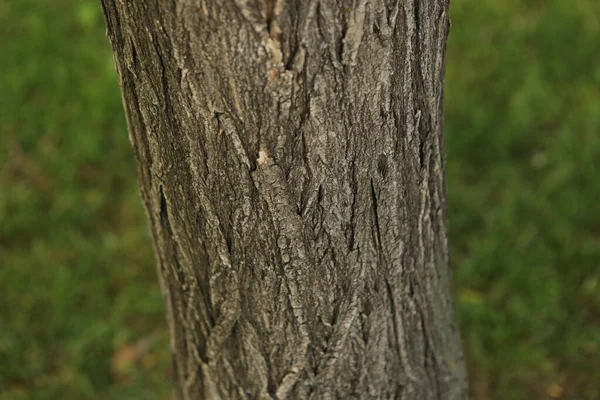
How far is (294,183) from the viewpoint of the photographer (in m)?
1.32

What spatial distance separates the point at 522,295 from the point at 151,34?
6.68 ft

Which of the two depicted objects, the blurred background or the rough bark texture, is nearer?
the rough bark texture

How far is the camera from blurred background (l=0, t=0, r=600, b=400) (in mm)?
2652

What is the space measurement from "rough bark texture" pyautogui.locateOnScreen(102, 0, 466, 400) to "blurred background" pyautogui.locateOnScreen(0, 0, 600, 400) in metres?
0.93

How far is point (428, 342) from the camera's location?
1.85 metres

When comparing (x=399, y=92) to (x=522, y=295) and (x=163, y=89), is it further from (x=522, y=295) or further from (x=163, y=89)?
(x=522, y=295)

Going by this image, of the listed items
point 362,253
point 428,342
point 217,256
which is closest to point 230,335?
point 217,256

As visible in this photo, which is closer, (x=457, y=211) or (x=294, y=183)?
(x=294, y=183)

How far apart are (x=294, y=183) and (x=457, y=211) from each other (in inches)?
75.3

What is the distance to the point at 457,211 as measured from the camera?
3.08 metres

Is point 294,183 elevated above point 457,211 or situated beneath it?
elevated above

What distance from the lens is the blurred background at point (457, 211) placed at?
2.65m

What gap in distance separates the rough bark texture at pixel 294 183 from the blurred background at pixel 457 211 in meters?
Answer: 0.93

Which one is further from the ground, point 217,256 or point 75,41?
point 75,41
